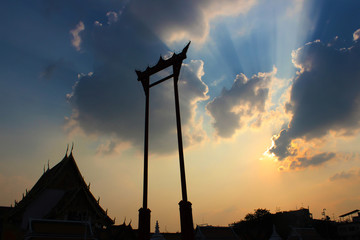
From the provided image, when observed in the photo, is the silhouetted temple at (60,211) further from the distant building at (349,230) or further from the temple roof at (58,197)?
the distant building at (349,230)

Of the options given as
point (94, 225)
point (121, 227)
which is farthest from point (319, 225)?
point (94, 225)

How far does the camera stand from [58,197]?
2272 cm

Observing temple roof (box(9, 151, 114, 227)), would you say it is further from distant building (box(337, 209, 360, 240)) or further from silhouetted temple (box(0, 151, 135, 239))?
distant building (box(337, 209, 360, 240))

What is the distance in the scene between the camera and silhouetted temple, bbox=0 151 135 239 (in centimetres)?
1862

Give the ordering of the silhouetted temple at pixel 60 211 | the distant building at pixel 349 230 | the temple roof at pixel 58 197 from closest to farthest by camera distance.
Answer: the silhouetted temple at pixel 60 211
the temple roof at pixel 58 197
the distant building at pixel 349 230

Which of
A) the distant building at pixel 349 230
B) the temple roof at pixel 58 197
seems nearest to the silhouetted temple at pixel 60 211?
the temple roof at pixel 58 197

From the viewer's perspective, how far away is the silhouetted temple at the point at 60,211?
61.1ft

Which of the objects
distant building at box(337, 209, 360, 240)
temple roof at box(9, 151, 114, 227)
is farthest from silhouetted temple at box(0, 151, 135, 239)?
distant building at box(337, 209, 360, 240)

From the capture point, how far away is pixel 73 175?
24.6 meters

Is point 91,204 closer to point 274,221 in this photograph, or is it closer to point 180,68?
point 180,68

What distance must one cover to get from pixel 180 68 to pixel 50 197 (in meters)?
14.0

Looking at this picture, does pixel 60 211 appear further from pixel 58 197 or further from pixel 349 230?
pixel 349 230

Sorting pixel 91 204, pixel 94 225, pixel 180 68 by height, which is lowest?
pixel 94 225

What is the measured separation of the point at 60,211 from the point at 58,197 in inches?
90.1
